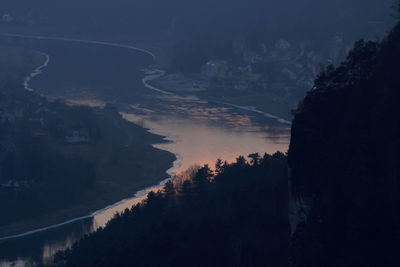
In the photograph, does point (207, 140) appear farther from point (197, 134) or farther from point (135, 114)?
point (135, 114)

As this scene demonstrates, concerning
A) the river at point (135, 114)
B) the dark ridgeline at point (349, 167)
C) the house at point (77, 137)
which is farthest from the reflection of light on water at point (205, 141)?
the dark ridgeline at point (349, 167)

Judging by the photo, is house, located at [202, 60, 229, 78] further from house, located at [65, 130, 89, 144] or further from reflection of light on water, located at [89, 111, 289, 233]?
house, located at [65, 130, 89, 144]

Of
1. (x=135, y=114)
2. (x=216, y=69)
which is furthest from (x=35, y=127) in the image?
(x=216, y=69)

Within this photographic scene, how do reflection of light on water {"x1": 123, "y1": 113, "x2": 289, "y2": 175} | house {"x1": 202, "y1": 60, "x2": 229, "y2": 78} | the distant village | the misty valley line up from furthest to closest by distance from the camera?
house {"x1": 202, "y1": 60, "x2": 229, "y2": 78}, reflection of light on water {"x1": 123, "y1": 113, "x2": 289, "y2": 175}, the distant village, the misty valley

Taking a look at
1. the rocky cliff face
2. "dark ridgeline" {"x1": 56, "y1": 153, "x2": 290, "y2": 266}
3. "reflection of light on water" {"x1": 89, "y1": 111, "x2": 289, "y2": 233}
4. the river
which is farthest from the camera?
"reflection of light on water" {"x1": 89, "y1": 111, "x2": 289, "y2": 233}

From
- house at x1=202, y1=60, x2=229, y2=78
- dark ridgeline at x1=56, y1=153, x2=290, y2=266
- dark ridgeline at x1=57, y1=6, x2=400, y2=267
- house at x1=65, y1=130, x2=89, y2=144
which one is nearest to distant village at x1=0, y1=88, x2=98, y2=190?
house at x1=65, y1=130, x2=89, y2=144

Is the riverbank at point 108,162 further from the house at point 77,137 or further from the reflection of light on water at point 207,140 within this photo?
the reflection of light on water at point 207,140
